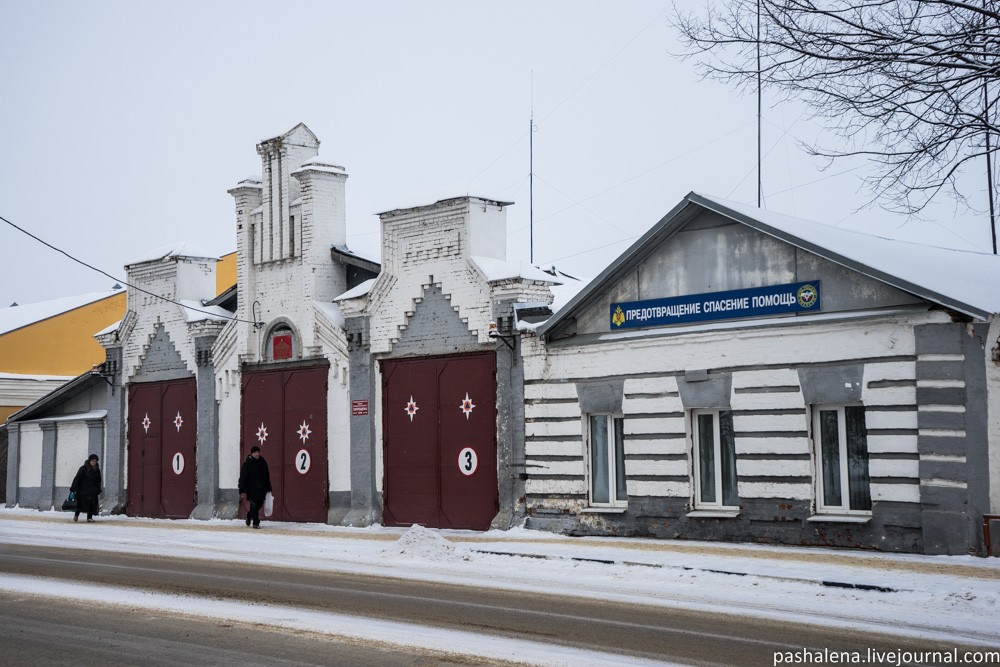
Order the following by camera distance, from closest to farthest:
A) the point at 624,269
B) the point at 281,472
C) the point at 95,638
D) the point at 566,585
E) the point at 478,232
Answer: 1. the point at 95,638
2. the point at 566,585
3. the point at 624,269
4. the point at 478,232
5. the point at 281,472

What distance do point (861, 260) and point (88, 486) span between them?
19.7 meters

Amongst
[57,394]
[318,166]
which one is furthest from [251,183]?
[57,394]

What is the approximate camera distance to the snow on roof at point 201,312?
2828 centimetres

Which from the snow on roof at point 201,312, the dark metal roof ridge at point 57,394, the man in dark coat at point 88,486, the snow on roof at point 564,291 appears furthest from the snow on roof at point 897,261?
the dark metal roof ridge at point 57,394

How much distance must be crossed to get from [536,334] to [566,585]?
7301 millimetres

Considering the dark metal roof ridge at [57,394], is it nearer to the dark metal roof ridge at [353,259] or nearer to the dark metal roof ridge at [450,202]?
the dark metal roof ridge at [353,259]

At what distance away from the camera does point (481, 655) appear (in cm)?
965

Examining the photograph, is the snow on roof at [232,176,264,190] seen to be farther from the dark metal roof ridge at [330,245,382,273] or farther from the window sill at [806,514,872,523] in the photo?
the window sill at [806,514,872,523]

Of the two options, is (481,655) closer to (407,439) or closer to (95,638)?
(95,638)

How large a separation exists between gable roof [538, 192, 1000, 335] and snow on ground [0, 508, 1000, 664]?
149 inches

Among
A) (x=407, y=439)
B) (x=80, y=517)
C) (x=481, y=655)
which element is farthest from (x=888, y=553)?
(x=80, y=517)

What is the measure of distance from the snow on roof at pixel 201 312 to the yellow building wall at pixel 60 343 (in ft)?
49.3

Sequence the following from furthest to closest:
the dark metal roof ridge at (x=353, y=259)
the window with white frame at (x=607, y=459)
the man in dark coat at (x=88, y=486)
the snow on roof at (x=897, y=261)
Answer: the man in dark coat at (x=88, y=486)
the dark metal roof ridge at (x=353, y=259)
the window with white frame at (x=607, y=459)
the snow on roof at (x=897, y=261)
